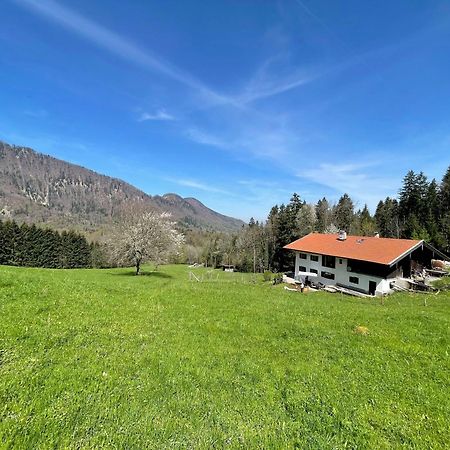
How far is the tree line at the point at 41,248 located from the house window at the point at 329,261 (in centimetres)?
7282

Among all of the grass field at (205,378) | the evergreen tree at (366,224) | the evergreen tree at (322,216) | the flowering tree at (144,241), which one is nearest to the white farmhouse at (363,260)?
the flowering tree at (144,241)

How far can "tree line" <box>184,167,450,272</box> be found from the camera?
7738 centimetres

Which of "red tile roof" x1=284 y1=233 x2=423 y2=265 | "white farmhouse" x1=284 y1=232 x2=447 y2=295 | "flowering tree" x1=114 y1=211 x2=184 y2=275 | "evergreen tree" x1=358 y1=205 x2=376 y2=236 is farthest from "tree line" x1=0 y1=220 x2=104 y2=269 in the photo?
"evergreen tree" x1=358 y1=205 x2=376 y2=236

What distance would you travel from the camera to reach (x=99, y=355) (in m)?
9.02

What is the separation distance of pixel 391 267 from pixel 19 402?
42.0 m

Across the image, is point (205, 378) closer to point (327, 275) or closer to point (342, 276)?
point (342, 276)

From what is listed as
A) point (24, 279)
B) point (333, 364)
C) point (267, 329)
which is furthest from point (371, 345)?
point (24, 279)

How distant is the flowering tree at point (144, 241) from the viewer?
44.3 m

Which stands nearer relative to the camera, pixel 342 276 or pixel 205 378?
pixel 205 378

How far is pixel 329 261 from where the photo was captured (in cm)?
4728

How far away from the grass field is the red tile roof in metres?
28.2

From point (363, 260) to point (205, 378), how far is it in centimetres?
3741

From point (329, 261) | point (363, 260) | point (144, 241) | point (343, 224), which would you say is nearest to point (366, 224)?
point (343, 224)

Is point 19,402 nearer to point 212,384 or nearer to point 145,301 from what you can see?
point 212,384
